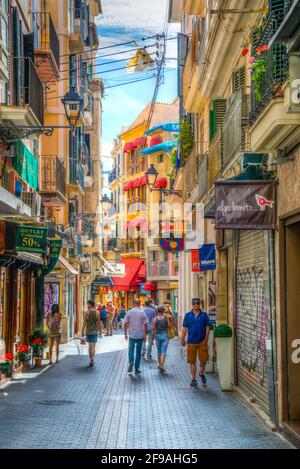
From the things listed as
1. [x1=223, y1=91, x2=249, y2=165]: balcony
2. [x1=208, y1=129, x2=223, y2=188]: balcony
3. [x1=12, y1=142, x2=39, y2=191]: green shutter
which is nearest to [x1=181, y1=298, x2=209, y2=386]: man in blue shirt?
[x1=223, y1=91, x2=249, y2=165]: balcony

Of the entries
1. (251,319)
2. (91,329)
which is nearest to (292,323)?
(251,319)

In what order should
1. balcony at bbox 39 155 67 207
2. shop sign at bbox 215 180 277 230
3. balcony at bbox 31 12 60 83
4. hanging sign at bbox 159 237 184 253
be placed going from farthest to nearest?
hanging sign at bbox 159 237 184 253 → balcony at bbox 39 155 67 207 → balcony at bbox 31 12 60 83 → shop sign at bbox 215 180 277 230

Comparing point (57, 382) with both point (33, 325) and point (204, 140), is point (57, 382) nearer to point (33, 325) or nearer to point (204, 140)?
point (33, 325)

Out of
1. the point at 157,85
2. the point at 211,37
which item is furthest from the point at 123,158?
the point at 211,37

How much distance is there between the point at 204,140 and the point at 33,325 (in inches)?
289

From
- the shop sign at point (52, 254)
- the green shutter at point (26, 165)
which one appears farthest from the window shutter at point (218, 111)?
the shop sign at point (52, 254)

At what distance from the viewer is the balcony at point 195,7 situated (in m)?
24.6

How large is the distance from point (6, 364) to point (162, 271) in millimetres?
42787

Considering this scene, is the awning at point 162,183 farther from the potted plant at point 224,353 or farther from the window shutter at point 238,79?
the potted plant at point 224,353

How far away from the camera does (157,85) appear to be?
1064 inches

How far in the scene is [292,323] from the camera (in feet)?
37.3

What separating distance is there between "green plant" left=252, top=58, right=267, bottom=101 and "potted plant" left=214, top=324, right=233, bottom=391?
5678 mm

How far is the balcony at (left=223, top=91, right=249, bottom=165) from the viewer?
48.8ft

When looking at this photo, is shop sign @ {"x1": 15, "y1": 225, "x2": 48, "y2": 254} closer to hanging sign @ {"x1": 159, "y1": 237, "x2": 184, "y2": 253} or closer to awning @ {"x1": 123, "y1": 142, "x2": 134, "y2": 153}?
hanging sign @ {"x1": 159, "y1": 237, "x2": 184, "y2": 253}
